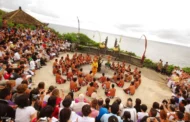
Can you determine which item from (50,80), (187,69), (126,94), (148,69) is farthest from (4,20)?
(187,69)

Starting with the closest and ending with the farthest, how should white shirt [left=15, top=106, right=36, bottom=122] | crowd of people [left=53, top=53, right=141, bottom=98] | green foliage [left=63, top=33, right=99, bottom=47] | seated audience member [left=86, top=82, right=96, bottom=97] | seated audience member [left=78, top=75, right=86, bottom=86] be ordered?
white shirt [left=15, top=106, right=36, bottom=122], seated audience member [left=86, top=82, right=96, bottom=97], crowd of people [left=53, top=53, right=141, bottom=98], seated audience member [left=78, top=75, right=86, bottom=86], green foliage [left=63, top=33, right=99, bottom=47]

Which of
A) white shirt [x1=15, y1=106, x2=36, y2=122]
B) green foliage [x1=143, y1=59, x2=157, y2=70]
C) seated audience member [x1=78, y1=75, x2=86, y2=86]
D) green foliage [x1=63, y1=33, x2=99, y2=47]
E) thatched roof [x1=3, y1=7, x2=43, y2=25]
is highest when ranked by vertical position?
thatched roof [x1=3, y1=7, x2=43, y2=25]

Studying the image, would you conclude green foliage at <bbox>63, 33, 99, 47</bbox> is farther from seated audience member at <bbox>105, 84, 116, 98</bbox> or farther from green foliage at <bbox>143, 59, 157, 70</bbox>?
seated audience member at <bbox>105, 84, 116, 98</bbox>

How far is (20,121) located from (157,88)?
10894mm

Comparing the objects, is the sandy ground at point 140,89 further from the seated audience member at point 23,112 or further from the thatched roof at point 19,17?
the thatched roof at point 19,17

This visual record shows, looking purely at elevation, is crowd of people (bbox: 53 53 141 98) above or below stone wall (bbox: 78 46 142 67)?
below

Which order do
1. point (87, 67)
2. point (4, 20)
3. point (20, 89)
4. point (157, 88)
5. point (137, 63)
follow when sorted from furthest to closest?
point (137, 63) < point (4, 20) < point (87, 67) < point (157, 88) < point (20, 89)

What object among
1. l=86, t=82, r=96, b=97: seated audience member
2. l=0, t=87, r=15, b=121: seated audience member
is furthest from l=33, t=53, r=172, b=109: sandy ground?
l=0, t=87, r=15, b=121: seated audience member

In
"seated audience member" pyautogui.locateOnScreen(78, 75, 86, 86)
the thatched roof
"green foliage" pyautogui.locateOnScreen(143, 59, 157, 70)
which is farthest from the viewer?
"green foliage" pyautogui.locateOnScreen(143, 59, 157, 70)

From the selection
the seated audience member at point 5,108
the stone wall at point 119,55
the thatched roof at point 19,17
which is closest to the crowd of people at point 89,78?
the stone wall at point 119,55

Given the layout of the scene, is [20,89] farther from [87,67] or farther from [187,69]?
[187,69]

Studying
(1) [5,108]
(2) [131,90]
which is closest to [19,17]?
(2) [131,90]

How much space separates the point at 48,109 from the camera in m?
3.70

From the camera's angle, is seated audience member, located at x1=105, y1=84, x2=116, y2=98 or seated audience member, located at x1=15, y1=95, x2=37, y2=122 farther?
seated audience member, located at x1=105, y1=84, x2=116, y2=98
